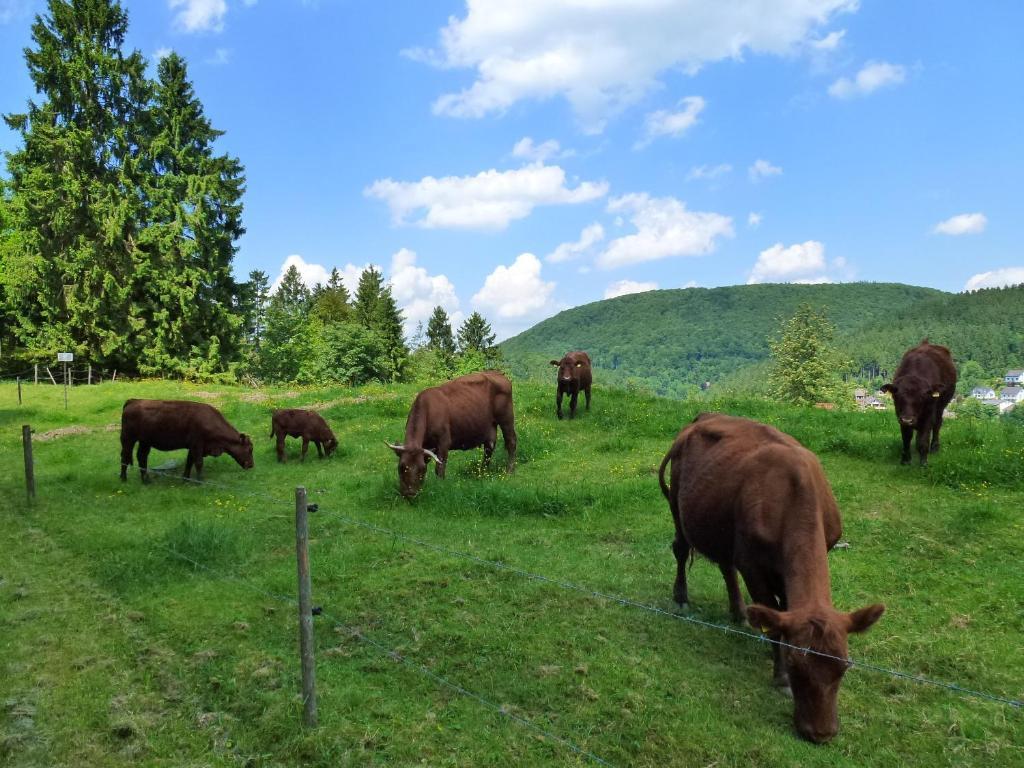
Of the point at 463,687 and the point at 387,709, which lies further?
the point at 463,687

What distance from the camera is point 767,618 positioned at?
4.52 metres

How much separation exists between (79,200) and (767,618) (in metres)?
44.4

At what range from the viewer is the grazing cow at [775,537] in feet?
14.6

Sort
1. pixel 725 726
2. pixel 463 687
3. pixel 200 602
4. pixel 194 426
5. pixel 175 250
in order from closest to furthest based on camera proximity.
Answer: pixel 725 726, pixel 463 687, pixel 200 602, pixel 194 426, pixel 175 250

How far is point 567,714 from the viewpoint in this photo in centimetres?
500

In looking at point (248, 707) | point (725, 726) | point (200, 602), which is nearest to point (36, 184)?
point (200, 602)

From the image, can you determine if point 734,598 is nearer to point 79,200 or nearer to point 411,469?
point 411,469

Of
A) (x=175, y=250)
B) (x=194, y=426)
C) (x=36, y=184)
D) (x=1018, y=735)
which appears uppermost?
(x=36, y=184)

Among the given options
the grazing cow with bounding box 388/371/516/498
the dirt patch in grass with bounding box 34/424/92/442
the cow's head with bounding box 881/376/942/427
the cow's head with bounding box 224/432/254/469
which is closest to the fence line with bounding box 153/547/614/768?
the grazing cow with bounding box 388/371/516/498

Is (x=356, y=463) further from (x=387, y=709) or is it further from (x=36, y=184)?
(x=36, y=184)

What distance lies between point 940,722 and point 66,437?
22.4 meters

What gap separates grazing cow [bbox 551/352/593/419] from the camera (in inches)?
746

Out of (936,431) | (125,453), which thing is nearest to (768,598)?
(936,431)

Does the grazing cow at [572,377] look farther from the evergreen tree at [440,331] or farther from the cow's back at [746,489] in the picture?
the evergreen tree at [440,331]
